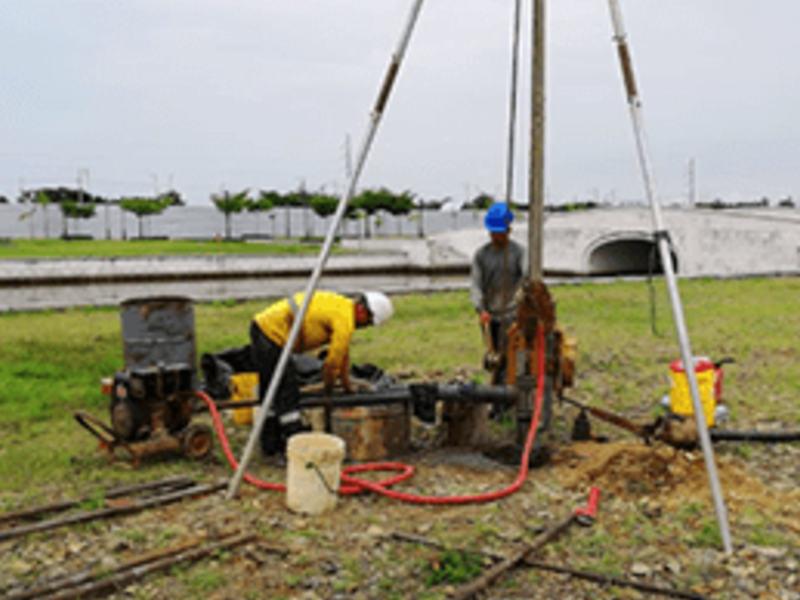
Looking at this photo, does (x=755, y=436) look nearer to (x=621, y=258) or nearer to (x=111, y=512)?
(x=111, y=512)

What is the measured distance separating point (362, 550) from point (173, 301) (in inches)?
167

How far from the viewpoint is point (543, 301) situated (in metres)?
5.76

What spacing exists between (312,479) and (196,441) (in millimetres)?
1529

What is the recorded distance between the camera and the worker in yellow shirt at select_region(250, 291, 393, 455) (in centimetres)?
569

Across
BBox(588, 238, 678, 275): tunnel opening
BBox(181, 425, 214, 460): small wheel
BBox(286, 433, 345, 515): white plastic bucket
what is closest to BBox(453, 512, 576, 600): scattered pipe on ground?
BBox(286, 433, 345, 515): white plastic bucket

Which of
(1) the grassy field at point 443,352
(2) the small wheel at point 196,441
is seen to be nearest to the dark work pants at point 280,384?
(2) the small wheel at point 196,441

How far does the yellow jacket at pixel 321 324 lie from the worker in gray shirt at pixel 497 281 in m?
1.69

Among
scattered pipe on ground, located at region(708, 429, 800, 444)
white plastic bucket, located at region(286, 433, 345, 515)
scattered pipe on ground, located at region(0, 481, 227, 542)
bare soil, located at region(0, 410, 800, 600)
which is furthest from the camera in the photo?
scattered pipe on ground, located at region(708, 429, 800, 444)

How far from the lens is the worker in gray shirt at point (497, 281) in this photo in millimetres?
6984

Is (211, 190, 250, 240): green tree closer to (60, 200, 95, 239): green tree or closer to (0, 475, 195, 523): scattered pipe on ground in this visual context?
(60, 200, 95, 239): green tree

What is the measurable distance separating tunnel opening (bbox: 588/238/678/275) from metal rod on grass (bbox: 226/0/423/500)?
106 feet

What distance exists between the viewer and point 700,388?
6398 millimetres

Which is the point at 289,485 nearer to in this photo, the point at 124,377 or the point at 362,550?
the point at 362,550

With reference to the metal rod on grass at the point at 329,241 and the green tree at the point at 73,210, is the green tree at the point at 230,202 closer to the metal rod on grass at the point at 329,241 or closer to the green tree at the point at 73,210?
the green tree at the point at 73,210
